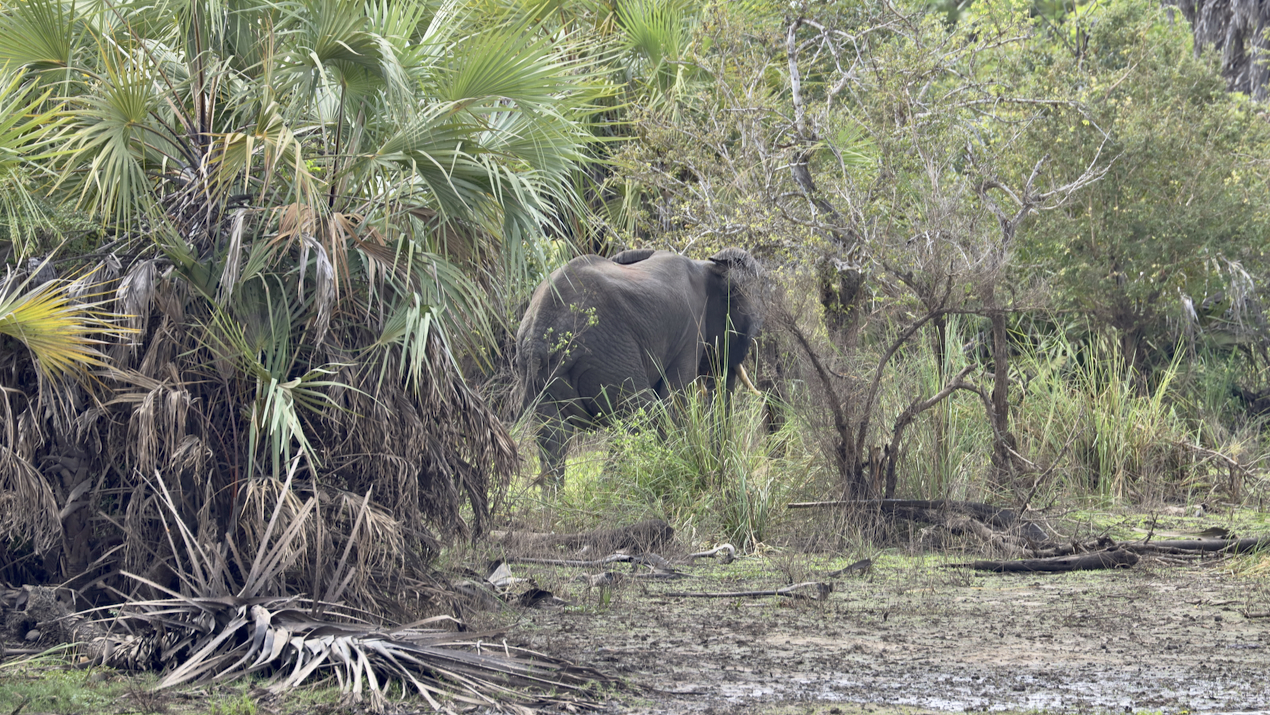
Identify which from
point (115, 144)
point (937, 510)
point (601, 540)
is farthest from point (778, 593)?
point (115, 144)

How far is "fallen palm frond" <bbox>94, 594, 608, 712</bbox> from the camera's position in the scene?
4641 mm

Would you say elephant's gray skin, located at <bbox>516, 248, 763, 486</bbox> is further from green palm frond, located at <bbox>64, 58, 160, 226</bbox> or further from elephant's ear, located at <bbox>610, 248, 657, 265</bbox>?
green palm frond, located at <bbox>64, 58, 160, 226</bbox>

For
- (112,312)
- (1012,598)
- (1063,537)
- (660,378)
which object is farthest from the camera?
(660,378)

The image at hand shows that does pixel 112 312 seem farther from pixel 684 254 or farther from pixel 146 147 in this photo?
pixel 684 254

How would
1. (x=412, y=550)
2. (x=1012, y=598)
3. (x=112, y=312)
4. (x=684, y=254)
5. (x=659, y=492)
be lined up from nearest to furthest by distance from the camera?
(x=112, y=312), (x=412, y=550), (x=1012, y=598), (x=659, y=492), (x=684, y=254)

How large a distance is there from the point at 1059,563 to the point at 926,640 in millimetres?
2354

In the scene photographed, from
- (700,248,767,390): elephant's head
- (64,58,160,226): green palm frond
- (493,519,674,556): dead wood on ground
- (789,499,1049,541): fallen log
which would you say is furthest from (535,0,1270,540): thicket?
(64,58,160,226): green palm frond

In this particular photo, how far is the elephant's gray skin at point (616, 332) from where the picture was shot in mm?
10164

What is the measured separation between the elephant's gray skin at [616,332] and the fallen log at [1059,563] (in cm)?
264

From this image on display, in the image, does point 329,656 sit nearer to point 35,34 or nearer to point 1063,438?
point 35,34

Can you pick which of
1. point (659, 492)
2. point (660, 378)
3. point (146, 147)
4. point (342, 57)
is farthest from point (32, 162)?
point (660, 378)

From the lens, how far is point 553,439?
10.2 meters

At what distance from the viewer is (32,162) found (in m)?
5.77

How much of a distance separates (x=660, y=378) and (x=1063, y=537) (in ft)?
12.8
